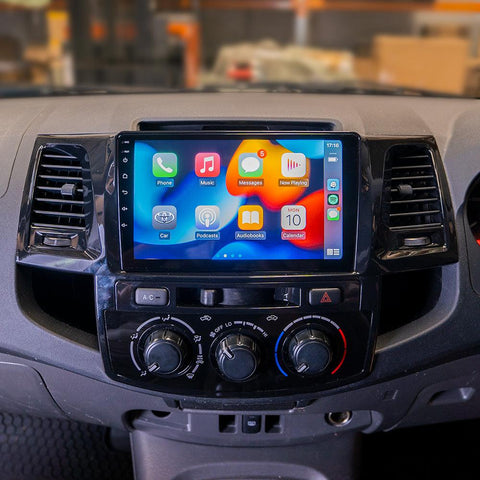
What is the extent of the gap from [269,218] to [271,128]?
11cm

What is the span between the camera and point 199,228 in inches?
22.8

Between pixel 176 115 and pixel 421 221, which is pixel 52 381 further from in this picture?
pixel 421 221

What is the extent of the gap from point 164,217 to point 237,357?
0.16 m

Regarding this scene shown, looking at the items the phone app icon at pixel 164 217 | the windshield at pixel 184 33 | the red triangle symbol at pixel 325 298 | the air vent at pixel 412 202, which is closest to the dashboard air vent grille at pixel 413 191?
the air vent at pixel 412 202

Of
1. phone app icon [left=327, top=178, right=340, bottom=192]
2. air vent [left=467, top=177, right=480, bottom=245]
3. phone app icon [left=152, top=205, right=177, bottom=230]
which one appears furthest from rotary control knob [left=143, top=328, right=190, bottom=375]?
air vent [left=467, top=177, right=480, bottom=245]

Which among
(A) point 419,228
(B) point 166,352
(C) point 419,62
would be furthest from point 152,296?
(C) point 419,62

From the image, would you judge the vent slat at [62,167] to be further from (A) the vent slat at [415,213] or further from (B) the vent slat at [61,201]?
(A) the vent slat at [415,213]

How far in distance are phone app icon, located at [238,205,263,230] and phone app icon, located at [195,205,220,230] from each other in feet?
0.08

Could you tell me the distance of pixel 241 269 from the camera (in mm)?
581

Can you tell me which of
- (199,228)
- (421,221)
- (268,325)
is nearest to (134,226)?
(199,228)

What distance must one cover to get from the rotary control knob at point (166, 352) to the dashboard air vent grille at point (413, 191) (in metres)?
0.26

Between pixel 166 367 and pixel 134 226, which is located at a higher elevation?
pixel 134 226

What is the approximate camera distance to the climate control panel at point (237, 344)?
22.9 inches

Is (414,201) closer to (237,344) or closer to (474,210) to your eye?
(474,210)
